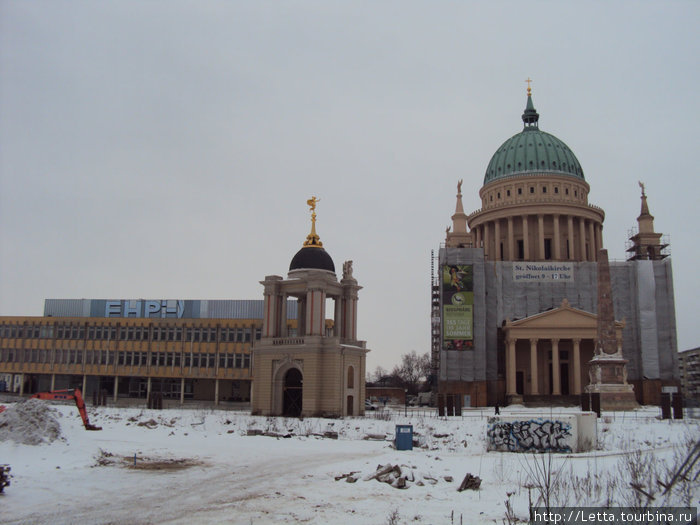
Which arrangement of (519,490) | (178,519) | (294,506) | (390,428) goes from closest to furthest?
(178,519) → (294,506) → (519,490) → (390,428)

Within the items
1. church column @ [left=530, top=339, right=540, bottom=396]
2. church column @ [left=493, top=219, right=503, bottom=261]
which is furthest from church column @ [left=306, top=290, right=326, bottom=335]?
church column @ [left=493, top=219, right=503, bottom=261]

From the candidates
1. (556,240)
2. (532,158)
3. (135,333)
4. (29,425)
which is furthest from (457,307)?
(29,425)

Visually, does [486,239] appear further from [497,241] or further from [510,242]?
[510,242]

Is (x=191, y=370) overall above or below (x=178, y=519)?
above

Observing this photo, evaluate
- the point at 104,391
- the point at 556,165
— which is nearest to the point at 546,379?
the point at 556,165

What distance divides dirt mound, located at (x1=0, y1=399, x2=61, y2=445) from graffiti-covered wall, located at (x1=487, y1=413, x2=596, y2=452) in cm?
1909

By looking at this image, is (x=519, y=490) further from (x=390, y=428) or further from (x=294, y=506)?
(x=390, y=428)

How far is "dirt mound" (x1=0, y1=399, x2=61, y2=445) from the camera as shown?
2738cm

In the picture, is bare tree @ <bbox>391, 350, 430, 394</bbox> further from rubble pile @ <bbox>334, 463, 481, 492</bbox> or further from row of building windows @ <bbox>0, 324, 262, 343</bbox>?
rubble pile @ <bbox>334, 463, 481, 492</bbox>

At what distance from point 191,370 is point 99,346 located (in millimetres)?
12193

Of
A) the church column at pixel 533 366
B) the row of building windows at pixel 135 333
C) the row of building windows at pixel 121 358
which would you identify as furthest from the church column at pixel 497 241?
the row of building windows at pixel 121 358

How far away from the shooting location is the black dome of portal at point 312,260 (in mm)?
54125

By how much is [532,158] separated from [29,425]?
3111 inches

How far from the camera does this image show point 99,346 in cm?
8125
